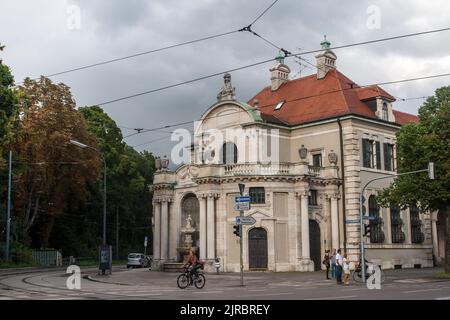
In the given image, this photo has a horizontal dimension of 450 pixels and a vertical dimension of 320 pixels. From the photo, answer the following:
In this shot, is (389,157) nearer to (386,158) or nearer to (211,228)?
(386,158)

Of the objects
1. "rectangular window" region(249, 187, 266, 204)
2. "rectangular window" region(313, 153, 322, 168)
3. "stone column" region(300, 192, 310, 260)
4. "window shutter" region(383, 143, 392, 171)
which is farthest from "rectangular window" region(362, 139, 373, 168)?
"rectangular window" region(249, 187, 266, 204)

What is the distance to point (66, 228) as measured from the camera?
67000 mm

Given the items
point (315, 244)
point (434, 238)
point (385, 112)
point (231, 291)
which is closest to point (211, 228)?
point (315, 244)

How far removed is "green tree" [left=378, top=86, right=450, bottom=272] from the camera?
34.1m

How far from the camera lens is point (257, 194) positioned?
42750 millimetres

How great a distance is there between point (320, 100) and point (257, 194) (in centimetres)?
1082

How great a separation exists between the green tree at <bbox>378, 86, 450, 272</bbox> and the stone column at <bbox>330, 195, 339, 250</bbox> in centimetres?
860

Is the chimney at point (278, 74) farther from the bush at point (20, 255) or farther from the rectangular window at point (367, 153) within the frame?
the bush at point (20, 255)

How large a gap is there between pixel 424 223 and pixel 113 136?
3680cm

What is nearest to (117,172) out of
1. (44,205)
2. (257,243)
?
(44,205)

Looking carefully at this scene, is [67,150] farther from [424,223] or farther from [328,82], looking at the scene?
[424,223]

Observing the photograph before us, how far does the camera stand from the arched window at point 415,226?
49.5 m

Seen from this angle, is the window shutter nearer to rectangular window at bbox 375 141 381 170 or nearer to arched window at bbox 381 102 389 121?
rectangular window at bbox 375 141 381 170

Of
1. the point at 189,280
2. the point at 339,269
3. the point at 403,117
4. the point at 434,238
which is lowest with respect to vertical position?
the point at 189,280
